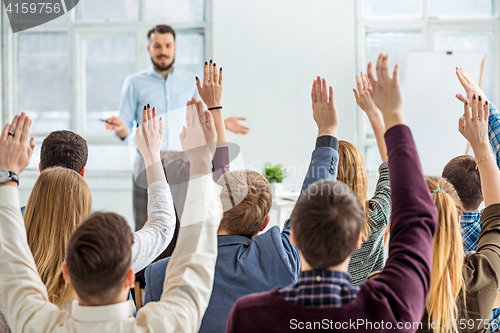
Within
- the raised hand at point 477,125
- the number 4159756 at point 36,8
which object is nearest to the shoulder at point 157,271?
the raised hand at point 477,125

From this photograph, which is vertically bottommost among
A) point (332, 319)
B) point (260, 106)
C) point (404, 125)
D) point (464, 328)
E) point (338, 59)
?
point (464, 328)

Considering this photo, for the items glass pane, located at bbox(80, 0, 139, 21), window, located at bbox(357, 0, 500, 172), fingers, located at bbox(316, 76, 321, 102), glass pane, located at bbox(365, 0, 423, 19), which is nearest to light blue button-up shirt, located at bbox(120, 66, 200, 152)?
glass pane, located at bbox(80, 0, 139, 21)

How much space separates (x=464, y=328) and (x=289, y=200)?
1.93 meters

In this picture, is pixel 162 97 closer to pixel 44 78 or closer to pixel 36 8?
pixel 44 78

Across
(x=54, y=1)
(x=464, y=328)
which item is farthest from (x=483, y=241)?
(x=54, y=1)

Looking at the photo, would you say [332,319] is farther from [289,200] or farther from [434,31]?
[434,31]

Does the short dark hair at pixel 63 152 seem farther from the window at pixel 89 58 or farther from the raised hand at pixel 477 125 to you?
the window at pixel 89 58

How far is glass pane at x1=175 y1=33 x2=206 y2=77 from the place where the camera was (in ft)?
13.1

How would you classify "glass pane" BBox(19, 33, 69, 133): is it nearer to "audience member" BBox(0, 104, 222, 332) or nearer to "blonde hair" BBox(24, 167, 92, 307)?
"blonde hair" BBox(24, 167, 92, 307)

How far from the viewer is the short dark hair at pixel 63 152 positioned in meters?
1.60

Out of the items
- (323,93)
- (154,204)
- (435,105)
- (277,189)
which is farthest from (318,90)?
(435,105)

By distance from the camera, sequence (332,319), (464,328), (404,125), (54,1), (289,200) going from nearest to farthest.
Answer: (332,319)
(404,125)
(464,328)
(289,200)
(54,1)

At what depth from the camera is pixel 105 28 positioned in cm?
398

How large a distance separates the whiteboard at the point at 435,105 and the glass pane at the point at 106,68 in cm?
246
